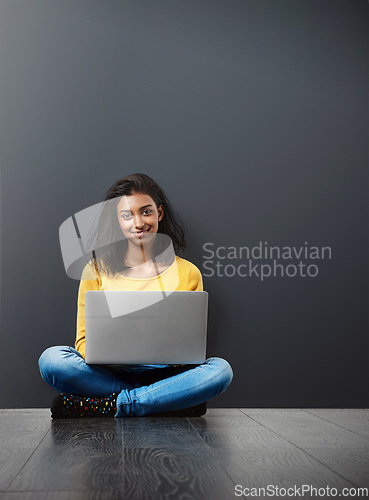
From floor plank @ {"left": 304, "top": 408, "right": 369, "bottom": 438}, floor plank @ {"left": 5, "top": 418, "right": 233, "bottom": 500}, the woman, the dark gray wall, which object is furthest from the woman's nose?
floor plank @ {"left": 304, "top": 408, "right": 369, "bottom": 438}

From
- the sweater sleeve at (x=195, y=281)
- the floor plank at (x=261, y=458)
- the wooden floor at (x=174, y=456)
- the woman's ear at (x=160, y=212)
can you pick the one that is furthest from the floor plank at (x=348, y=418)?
the woman's ear at (x=160, y=212)

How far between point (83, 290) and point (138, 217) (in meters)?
0.36

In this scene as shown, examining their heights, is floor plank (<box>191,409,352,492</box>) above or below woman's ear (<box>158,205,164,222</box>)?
below

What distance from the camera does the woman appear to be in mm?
1884

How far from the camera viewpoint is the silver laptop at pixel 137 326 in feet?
5.77

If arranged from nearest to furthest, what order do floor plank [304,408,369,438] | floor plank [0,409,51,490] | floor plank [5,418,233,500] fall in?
floor plank [5,418,233,500] < floor plank [0,409,51,490] < floor plank [304,408,369,438]

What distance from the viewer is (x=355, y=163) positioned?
2.50 m

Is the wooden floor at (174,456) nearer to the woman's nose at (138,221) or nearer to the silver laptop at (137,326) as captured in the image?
the silver laptop at (137,326)

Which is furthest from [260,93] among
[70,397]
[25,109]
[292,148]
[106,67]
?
[70,397]

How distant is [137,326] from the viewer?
176 centimetres

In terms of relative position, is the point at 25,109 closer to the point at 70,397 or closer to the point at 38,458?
the point at 70,397

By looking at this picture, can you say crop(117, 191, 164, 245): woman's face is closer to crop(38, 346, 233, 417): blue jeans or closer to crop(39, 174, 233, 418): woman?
crop(39, 174, 233, 418): woman

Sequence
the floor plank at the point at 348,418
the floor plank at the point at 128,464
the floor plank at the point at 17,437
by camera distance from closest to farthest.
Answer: the floor plank at the point at 128,464 < the floor plank at the point at 17,437 < the floor plank at the point at 348,418

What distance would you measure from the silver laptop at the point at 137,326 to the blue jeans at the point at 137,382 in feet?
0.46
